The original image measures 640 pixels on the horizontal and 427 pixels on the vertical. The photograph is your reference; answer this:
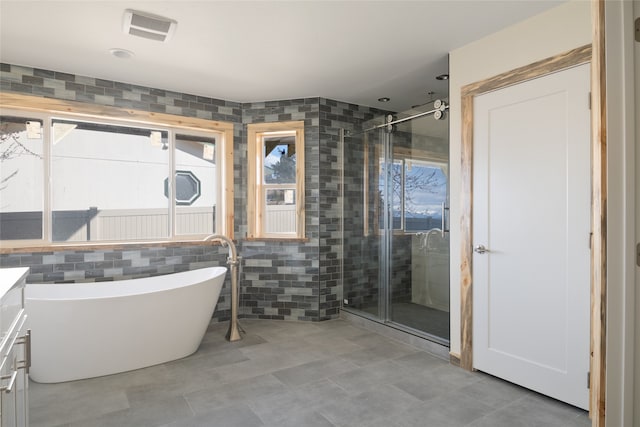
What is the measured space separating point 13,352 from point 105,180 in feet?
8.90

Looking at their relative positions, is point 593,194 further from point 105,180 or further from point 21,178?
point 21,178

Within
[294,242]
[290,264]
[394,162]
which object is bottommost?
[290,264]

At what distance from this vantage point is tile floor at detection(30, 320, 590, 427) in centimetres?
222

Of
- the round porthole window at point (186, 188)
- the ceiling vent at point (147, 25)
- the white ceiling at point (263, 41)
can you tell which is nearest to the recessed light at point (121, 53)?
the white ceiling at point (263, 41)

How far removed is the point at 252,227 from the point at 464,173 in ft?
7.96

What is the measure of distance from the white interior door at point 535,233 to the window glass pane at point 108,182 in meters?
3.12

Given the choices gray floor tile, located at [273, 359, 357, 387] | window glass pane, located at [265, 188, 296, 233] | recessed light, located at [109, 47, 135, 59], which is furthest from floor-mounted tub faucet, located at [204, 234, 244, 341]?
recessed light, located at [109, 47, 135, 59]

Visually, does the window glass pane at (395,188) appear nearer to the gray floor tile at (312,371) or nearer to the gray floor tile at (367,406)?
the gray floor tile at (312,371)

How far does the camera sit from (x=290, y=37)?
108 inches

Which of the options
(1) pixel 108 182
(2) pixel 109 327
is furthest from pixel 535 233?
(1) pixel 108 182

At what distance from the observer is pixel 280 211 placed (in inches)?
173

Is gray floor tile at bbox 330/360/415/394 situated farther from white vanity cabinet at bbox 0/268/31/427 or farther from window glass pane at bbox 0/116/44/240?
window glass pane at bbox 0/116/44/240

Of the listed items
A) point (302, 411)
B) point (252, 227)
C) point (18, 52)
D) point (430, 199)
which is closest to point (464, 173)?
point (430, 199)

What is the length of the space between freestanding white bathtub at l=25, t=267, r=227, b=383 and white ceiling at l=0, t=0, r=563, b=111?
186 centimetres
